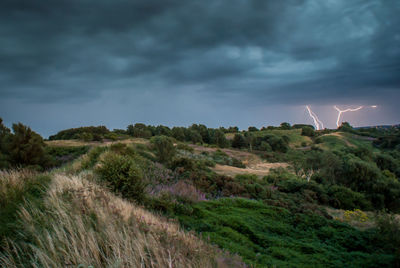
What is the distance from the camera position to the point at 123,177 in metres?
8.01

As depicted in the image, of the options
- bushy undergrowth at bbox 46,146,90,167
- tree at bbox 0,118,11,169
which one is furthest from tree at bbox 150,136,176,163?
tree at bbox 0,118,11,169

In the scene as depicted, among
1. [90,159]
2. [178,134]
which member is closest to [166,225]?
[90,159]

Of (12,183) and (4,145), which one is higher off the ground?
(4,145)

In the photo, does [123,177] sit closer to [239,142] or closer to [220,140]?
[220,140]

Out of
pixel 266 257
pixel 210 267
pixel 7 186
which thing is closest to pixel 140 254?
pixel 210 267

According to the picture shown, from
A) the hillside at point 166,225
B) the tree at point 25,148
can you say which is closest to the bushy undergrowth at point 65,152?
the tree at point 25,148

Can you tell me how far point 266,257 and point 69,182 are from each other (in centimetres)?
537

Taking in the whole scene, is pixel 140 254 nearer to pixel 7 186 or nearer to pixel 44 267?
pixel 44 267

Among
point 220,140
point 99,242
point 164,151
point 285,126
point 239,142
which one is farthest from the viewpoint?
point 285,126

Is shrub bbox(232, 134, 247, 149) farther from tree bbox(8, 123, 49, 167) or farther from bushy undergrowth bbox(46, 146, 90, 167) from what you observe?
tree bbox(8, 123, 49, 167)

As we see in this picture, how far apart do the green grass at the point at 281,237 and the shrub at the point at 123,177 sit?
5.97 feet

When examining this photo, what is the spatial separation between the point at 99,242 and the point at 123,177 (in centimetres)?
450

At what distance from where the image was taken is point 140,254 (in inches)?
123

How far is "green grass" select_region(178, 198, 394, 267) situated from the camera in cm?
536
